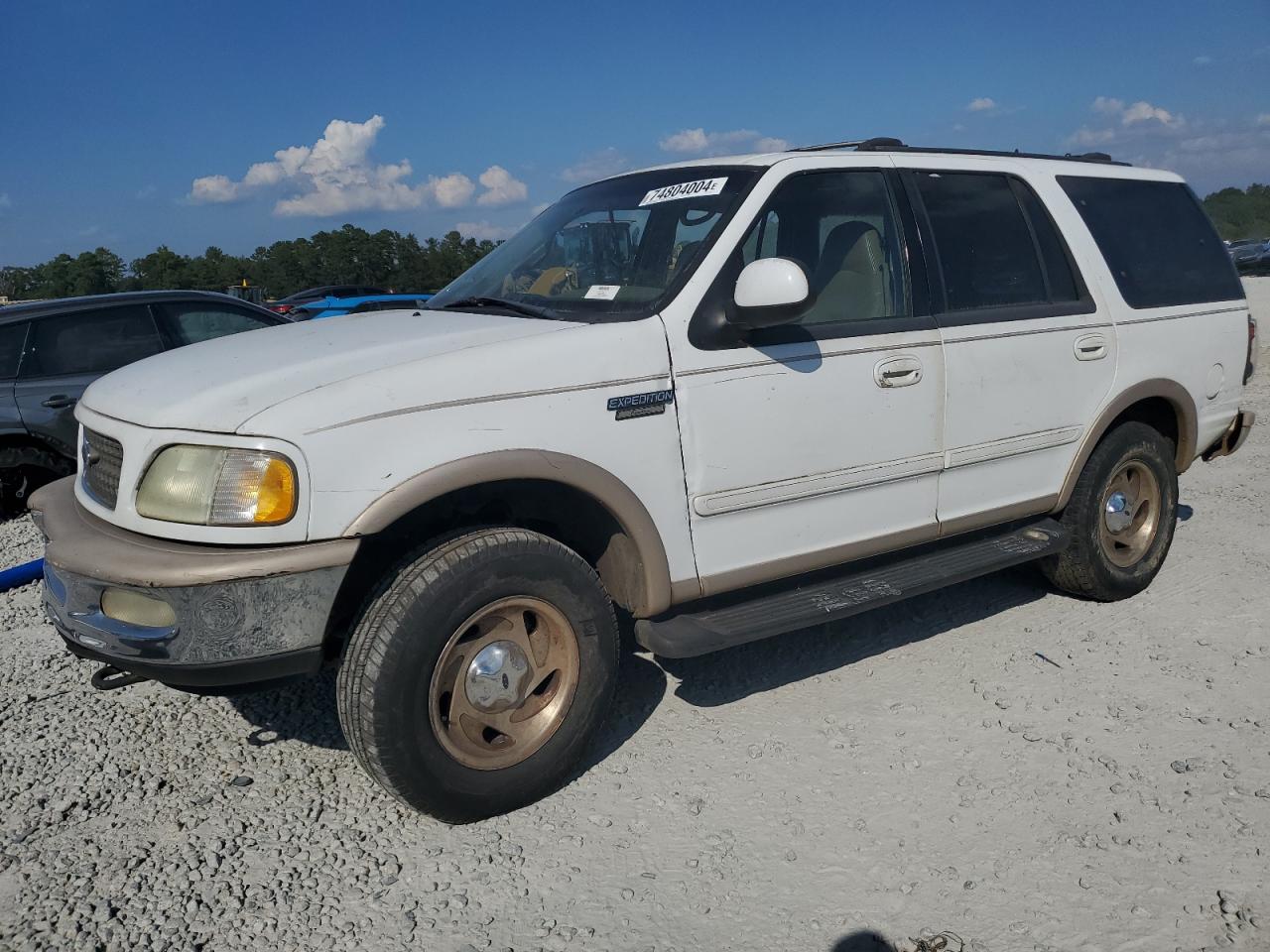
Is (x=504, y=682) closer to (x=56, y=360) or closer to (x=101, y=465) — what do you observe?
(x=101, y=465)

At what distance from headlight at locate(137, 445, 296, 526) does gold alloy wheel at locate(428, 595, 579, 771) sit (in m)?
0.66

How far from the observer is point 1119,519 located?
4.87 metres

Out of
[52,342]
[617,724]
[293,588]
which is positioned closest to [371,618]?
[293,588]

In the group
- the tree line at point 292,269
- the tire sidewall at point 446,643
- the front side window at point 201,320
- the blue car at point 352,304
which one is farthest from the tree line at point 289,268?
the tire sidewall at point 446,643

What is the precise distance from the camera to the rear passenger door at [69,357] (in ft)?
21.9

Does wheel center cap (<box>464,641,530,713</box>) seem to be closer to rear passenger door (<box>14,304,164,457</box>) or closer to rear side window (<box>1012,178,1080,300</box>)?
rear side window (<box>1012,178,1080,300</box>)

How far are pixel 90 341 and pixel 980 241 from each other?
20.0ft

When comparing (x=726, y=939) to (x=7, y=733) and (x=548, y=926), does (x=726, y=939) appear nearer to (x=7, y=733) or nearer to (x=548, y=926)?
(x=548, y=926)

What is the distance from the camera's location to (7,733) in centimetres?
368

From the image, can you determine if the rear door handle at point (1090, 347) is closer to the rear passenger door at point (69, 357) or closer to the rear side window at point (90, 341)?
the rear passenger door at point (69, 357)

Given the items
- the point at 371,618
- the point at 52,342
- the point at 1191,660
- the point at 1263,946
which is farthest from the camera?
the point at 52,342

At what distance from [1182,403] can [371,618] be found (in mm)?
4166

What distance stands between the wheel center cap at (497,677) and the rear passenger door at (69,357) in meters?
4.86

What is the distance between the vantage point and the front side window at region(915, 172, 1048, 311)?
402cm
